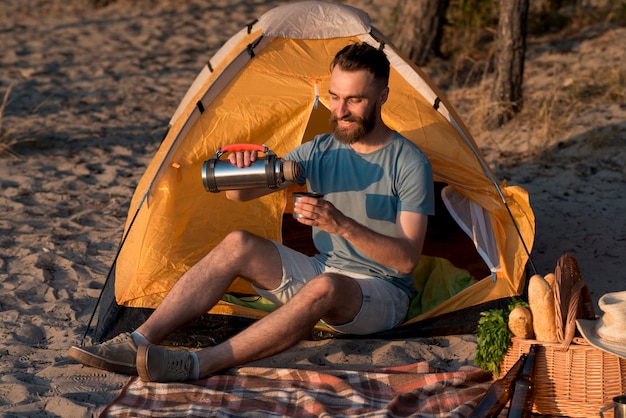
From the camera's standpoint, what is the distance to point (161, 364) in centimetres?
320

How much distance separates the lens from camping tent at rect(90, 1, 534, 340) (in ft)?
12.6

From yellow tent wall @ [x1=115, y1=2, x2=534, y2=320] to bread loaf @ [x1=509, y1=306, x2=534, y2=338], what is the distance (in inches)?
27.8

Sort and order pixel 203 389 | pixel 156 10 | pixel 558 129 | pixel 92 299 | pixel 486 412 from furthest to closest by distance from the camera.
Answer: pixel 156 10, pixel 558 129, pixel 92 299, pixel 203 389, pixel 486 412

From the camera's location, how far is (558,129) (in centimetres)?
606

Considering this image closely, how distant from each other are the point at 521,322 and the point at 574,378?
0.24m

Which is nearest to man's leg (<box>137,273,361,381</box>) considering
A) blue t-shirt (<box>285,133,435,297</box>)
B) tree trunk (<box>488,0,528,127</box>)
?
blue t-shirt (<box>285,133,435,297</box>)

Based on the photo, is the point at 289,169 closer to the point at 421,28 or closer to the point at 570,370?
the point at 570,370

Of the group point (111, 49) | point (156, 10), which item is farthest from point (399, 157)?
point (156, 10)

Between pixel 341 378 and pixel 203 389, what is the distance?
1.64 feet

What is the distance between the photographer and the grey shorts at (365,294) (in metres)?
3.50

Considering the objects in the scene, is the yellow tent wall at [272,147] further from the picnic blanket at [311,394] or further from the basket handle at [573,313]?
the basket handle at [573,313]

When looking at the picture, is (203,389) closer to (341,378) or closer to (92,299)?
(341,378)

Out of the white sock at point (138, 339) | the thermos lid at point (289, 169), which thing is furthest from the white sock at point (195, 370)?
the thermos lid at point (289, 169)

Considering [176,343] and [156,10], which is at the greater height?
[156,10]
